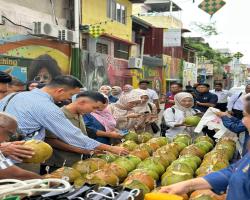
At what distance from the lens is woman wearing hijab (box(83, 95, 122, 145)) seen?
4770mm

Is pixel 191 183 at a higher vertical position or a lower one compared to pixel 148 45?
lower

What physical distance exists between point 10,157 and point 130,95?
388 cm

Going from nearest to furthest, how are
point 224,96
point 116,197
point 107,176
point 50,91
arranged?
point 116,197 → point 107,176 → point 50,91 → point 224,96

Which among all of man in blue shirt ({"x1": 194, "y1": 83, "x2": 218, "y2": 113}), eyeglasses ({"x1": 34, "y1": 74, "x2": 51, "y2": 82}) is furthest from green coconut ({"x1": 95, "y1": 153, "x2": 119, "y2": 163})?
eyeglasses ({"x1": 34, "y1": 74, "x2": 51, "y2": 82})

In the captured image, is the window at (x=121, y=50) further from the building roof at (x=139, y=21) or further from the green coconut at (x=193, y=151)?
the green coconut at (x=193, y=151)

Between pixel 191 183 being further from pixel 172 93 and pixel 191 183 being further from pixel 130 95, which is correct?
pixel 172 93

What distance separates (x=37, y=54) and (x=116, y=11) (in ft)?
23.4

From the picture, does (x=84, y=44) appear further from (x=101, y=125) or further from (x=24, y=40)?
(x=101, y=125)

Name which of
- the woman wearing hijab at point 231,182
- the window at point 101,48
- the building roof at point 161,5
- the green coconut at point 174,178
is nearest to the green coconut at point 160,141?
the green coconut at point 174,178

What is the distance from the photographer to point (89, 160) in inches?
144

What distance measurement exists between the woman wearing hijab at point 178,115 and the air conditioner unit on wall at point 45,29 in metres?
6.54

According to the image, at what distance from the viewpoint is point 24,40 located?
11.1m

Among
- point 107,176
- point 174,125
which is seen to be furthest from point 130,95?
point 107,176

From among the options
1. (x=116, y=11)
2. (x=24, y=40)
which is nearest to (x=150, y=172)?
(x=24, y=40)
